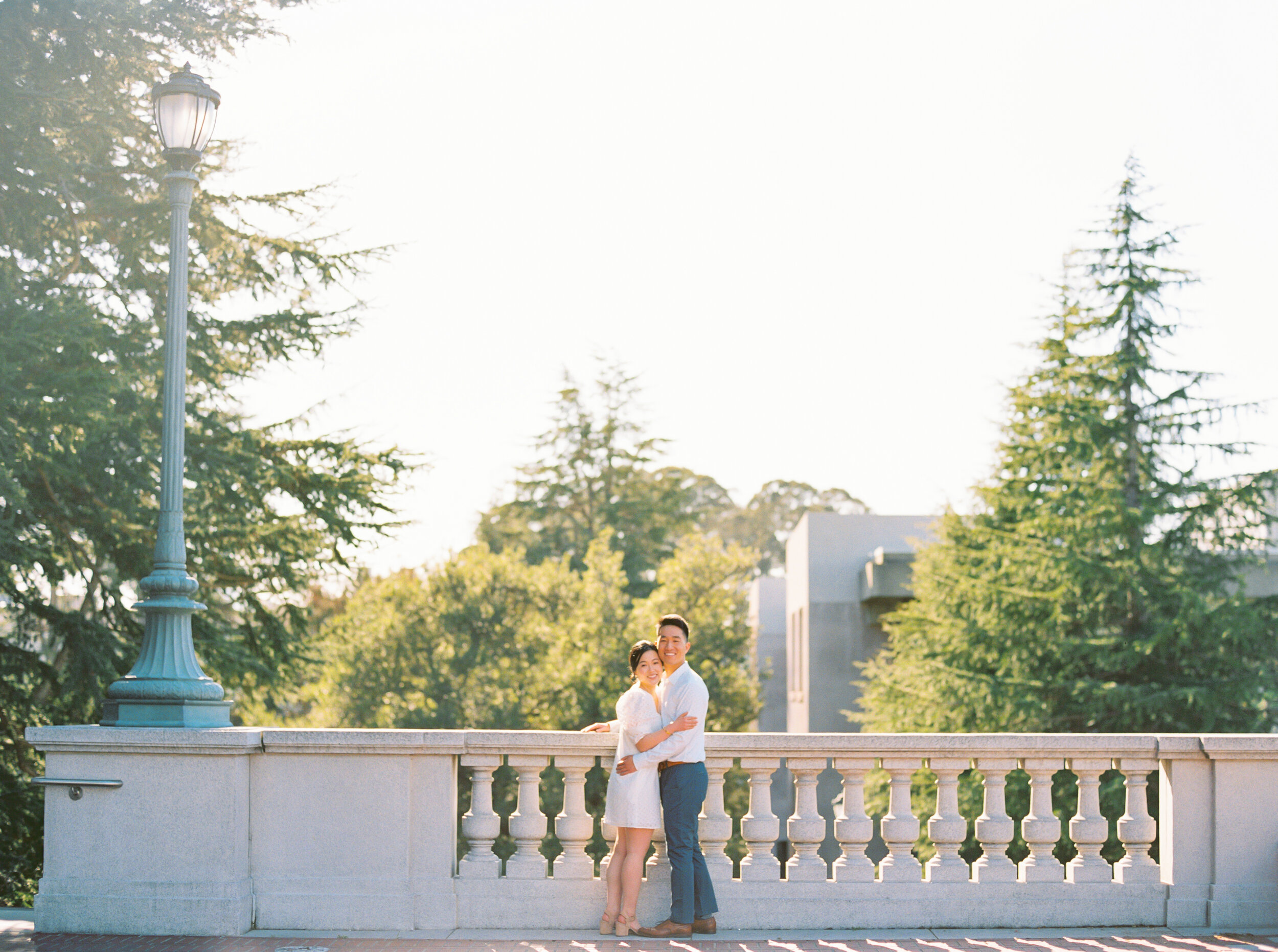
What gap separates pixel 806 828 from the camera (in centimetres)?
728

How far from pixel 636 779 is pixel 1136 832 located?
9.87 feet

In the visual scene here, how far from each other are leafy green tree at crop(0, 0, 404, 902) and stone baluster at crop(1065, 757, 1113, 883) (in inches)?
370

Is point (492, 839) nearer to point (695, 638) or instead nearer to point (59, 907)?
point (59, 907)

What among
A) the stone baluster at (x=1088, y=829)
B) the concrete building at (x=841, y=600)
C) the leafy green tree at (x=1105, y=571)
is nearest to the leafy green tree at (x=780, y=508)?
the concrete building at (x=841, y=600)

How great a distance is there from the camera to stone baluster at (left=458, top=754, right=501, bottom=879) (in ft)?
23.6

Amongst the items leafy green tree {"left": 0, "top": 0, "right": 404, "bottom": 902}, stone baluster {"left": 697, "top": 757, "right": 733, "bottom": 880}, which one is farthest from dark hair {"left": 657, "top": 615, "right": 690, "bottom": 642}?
leafy green tree {"left": 0, "top": 0, "right": 404, "bottom": 902}

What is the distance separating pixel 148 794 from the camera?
23.4 feet

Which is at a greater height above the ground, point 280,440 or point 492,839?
point 280,440

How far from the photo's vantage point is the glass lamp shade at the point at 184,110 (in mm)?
7914

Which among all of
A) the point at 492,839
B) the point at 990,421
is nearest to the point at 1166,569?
the point at 990,421

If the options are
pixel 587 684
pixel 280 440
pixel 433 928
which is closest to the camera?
pixel 433 928

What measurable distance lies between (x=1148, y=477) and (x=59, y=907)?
20519mm

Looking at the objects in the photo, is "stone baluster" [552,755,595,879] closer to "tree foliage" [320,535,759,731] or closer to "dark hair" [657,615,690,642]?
"dark hair" [657,615,690,642]

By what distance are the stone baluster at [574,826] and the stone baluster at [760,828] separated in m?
0.90
